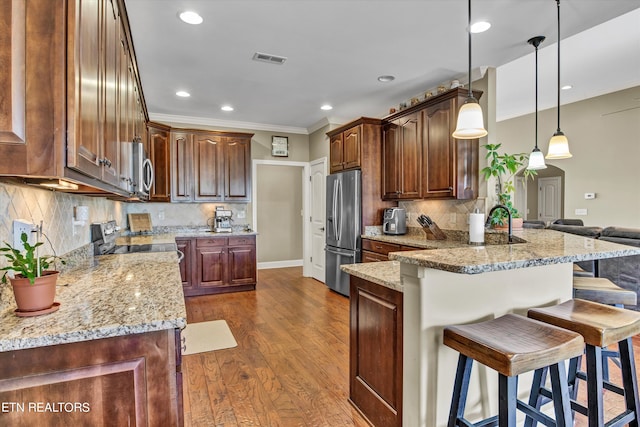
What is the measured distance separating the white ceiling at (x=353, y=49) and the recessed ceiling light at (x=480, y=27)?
53mm

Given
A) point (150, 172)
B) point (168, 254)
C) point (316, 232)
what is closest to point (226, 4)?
point (150, 172)

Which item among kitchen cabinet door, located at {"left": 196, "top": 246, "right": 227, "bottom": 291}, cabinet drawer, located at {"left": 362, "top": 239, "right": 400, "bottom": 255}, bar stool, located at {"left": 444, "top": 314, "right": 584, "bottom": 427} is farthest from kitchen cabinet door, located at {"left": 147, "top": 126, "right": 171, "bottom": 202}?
bar stool, located at {"left": 444, "top": 314, "right": 584, "bottom": 427}

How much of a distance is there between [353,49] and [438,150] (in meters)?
1.39

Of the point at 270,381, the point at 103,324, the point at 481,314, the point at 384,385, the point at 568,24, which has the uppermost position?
the point at 568,24

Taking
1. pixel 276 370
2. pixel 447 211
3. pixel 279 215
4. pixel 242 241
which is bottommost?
pixel 276 370

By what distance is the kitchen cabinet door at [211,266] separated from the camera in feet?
16.0

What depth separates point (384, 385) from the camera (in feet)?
5.98

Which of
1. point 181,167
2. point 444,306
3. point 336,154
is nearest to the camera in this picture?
point 444,306

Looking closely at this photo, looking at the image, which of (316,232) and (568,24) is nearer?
(568,24)

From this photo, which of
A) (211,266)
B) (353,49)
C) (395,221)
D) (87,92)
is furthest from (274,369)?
(353,49)

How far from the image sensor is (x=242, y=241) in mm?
5137

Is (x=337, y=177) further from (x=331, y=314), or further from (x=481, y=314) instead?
(x=481, y=314)

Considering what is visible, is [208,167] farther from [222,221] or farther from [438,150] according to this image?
[438,150]

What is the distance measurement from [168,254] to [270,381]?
128cm
